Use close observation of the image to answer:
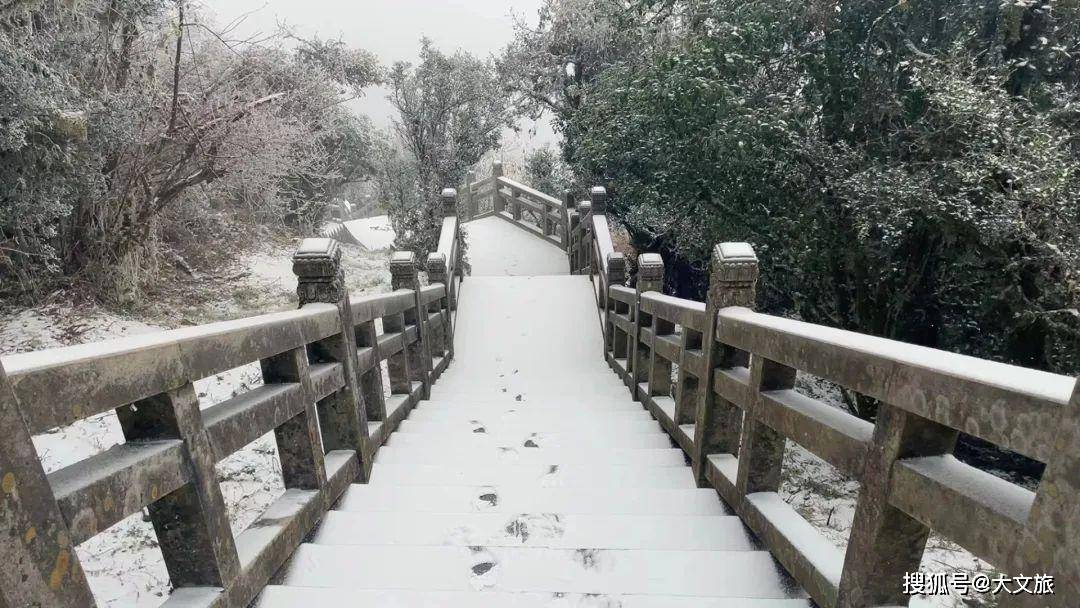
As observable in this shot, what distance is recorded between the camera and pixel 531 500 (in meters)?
2.59

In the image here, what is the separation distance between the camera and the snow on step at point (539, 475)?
278 cm

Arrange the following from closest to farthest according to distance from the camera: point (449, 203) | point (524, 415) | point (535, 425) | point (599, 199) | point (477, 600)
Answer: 1. point (477, 600)
2. point (535, 425)
3. point (524, 415)
4. point (599, 199)
5. point (449, 203)

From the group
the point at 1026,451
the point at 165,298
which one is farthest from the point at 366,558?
the point at 165,298

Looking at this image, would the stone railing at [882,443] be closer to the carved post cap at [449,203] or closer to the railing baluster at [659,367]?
the railing baluster at [659,367]

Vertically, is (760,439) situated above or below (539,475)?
above

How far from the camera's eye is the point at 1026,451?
1011 millimetres

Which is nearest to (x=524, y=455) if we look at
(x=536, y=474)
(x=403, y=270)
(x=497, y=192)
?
(x=536, y=474)

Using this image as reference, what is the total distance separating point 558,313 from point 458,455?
4.43 meters

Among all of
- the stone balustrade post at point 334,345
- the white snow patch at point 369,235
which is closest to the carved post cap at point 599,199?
the stone balustrade post at point 334,345

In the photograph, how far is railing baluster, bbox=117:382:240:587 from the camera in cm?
144

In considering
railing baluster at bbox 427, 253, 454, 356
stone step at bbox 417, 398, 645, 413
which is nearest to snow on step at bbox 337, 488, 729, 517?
stone step at bbox 417, 398, 645, 413

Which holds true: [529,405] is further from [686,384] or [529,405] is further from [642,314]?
[686,384]

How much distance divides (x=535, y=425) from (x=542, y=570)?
1.90 metres

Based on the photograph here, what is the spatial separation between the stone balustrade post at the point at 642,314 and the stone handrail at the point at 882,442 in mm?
1640
